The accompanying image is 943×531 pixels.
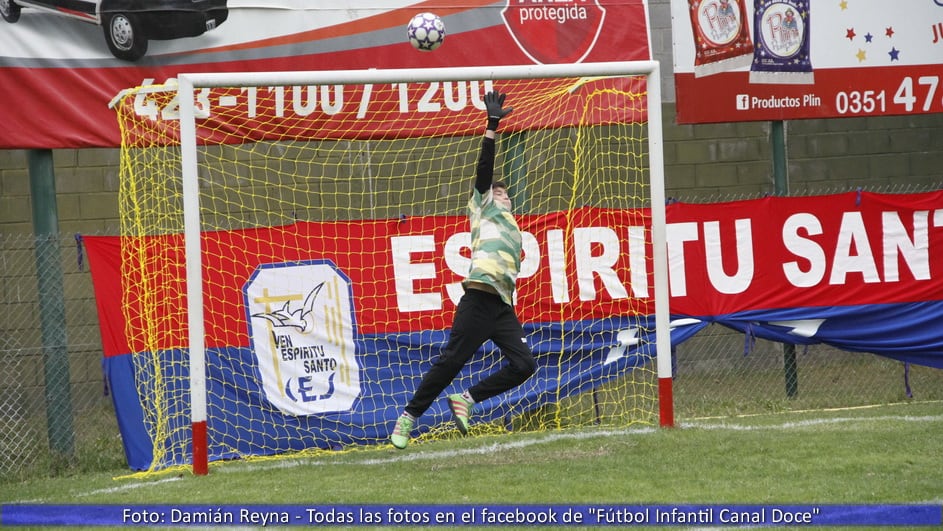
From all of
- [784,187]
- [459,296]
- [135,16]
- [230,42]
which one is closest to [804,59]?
[784,187]

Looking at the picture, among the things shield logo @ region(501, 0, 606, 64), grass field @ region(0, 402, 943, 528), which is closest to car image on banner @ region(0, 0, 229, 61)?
shield logo @ region(501, 0, 606, 64)

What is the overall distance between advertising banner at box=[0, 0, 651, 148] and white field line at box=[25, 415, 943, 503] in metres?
3.24

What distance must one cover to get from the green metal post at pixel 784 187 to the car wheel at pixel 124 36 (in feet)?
20.0

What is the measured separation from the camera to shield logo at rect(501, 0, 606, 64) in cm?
1091

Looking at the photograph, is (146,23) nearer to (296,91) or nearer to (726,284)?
(296,91)

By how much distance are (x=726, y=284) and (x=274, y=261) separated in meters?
4.04

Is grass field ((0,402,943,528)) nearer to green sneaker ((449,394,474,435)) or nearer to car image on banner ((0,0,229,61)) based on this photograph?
green sneaker ((449,394,474,435))

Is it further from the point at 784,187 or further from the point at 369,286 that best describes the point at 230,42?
the point at 784,187

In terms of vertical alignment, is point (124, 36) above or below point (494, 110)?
above

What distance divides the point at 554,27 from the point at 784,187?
2795mm

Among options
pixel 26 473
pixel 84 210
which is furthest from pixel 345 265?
pixel 84 210

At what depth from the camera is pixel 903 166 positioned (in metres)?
14.2

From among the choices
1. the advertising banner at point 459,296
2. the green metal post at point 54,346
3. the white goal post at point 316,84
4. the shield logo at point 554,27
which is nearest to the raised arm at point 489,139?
the white goal post at point 316,84

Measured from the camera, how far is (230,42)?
33.8 feet
